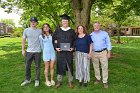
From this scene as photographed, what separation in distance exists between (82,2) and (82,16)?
30.1 inches

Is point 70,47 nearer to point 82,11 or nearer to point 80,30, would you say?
point 80,30

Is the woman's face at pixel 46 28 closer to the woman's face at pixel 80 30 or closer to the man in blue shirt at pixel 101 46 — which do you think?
the woman's face at pixel 80 30

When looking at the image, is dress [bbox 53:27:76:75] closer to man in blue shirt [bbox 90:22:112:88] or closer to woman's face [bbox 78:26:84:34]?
woman's face [bbox 78:26:84:34]

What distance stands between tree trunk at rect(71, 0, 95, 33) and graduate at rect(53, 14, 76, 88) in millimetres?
6621

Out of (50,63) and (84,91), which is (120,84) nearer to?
(84,91)

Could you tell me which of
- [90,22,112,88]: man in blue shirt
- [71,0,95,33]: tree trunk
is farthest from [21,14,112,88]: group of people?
[71,0,95,33]: tree trunk

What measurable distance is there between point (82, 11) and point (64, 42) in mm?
7011

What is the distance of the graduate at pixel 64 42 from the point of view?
32.4 feet

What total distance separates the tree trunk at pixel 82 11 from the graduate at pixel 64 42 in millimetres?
6621

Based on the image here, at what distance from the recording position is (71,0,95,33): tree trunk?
1659 centimetres

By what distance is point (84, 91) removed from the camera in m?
9.95

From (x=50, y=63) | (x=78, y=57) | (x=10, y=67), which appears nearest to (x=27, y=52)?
(x=50, y=63)

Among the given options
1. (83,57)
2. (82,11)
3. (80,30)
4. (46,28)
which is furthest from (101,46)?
(82,11)

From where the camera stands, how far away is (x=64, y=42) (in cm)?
996
